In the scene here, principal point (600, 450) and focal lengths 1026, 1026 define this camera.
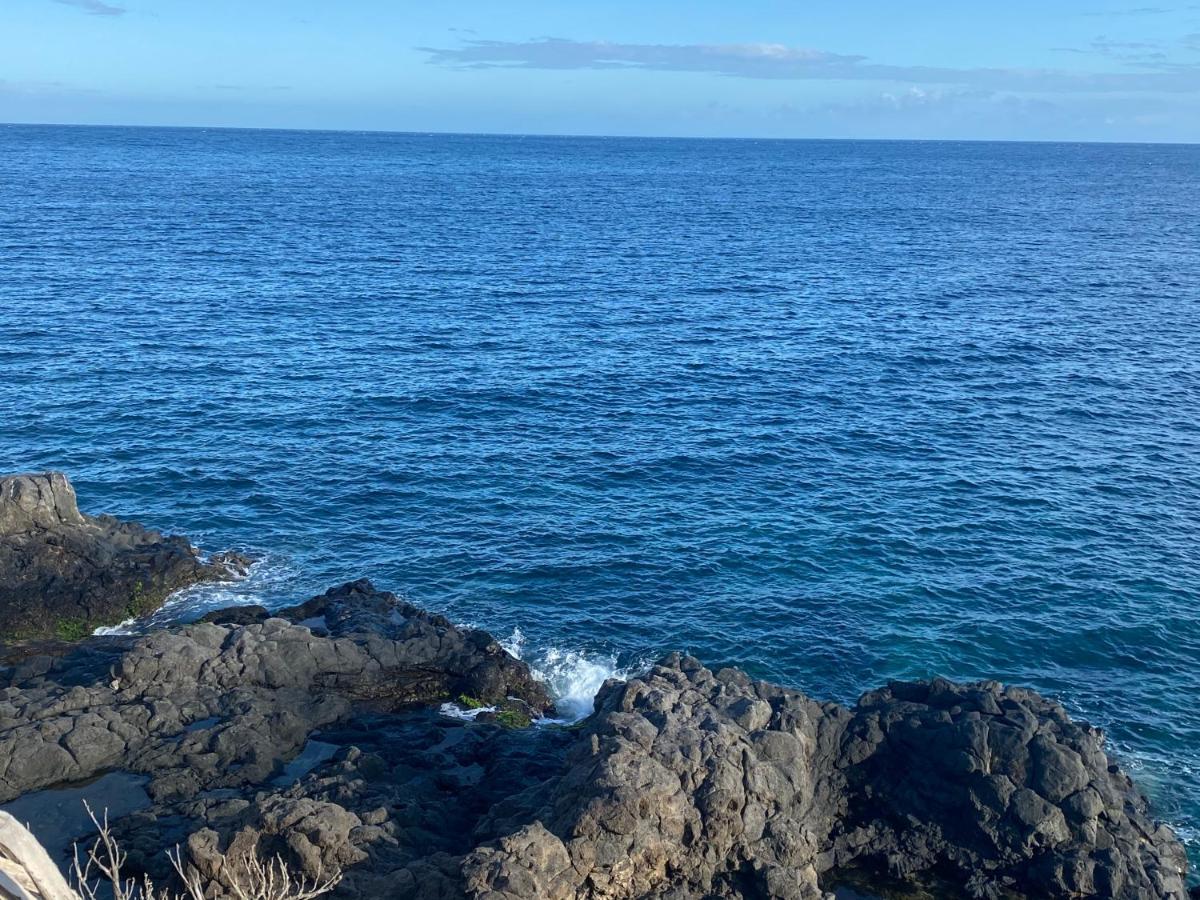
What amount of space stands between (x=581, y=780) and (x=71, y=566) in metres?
30.7

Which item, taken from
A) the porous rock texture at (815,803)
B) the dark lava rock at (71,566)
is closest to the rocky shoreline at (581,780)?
the porous rock texture at (815,803)

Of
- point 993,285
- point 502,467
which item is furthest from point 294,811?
point 993,285

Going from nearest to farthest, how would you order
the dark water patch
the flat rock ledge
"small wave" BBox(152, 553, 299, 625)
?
1. the flat rock ledge
2. the dark water patch
3. "small wave" BBox(152, 553, 299, 625)

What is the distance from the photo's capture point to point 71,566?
156 ft

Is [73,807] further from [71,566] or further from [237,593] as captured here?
[71,566]

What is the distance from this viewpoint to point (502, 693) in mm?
41375

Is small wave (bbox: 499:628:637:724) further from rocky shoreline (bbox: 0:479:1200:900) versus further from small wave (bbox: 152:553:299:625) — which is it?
small wave (bbox: 152:553:299:625)

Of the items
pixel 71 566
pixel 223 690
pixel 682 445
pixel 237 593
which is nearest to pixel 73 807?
pixel 223 690

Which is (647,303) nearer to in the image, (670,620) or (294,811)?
(670,620)

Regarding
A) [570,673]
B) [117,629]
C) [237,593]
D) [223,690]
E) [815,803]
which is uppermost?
[223,690]

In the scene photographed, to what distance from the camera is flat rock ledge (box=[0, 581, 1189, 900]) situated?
91.6 feet

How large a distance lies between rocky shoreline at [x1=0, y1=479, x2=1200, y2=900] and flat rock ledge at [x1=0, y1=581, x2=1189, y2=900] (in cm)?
8

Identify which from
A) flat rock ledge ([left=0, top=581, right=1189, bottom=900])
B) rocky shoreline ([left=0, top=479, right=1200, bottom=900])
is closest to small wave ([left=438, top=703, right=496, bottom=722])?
rocky shoreline ([left=0, top=479, right=1200, bottom=900])

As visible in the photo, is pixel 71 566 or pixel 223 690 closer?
pixel 223 690
